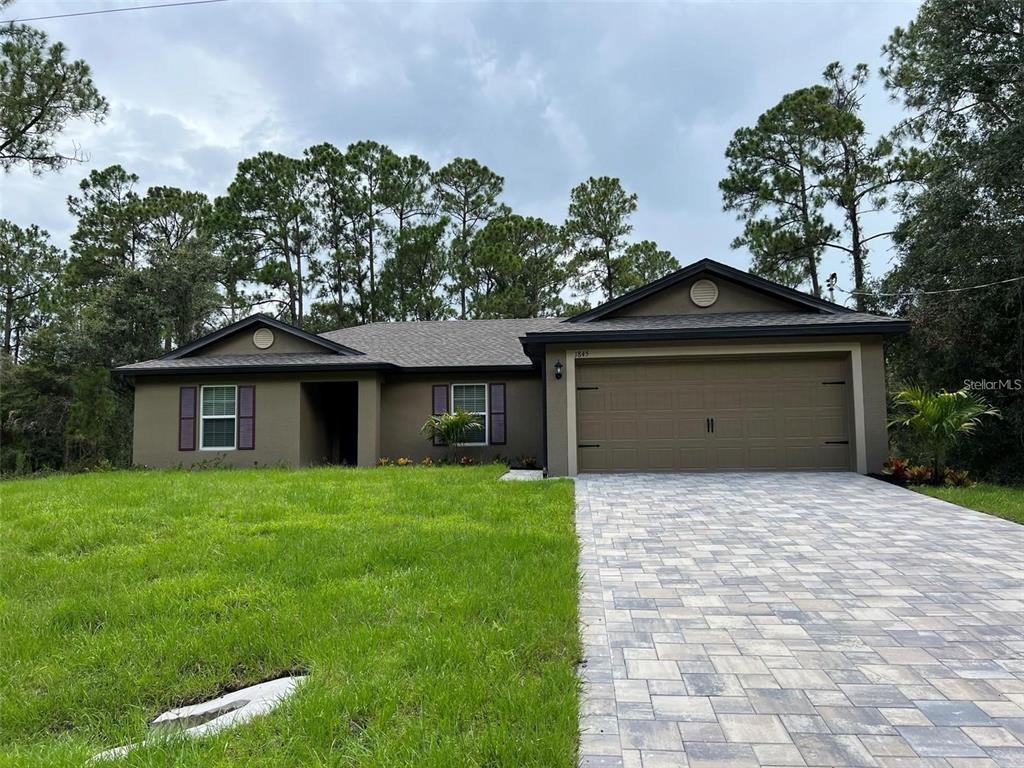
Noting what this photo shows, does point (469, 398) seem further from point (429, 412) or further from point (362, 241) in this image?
point (362, 241)

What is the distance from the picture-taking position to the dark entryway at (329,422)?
12859 mm

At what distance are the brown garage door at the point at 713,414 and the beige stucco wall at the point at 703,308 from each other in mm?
1217

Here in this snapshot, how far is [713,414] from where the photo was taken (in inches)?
400

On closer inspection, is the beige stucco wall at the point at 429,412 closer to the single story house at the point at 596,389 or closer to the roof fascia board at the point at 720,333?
the single story house at the point at 596,389

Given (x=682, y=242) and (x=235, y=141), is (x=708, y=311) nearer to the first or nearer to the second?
(x=682, y=242)

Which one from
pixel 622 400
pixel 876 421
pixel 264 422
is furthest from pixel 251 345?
pixel 876 421

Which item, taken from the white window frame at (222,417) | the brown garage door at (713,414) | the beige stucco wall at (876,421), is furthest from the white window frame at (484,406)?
the beige stucco wall at (876,421)

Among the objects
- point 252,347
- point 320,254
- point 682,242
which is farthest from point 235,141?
point 682,242

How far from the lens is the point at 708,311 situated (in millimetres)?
10891

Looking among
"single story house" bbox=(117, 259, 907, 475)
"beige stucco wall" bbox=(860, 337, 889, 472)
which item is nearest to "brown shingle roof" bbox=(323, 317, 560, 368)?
"single story house" bbox=(117, 259, 907, 475)

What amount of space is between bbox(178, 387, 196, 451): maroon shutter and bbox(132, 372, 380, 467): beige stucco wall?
10 centimetres

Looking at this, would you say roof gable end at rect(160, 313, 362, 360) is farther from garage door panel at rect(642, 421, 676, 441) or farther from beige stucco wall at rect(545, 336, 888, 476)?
garage door panel at rect(642, 421, 676, 441)

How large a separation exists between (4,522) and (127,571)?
2.94 metres

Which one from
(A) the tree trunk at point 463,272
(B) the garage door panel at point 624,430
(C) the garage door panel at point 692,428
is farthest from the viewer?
(A) the tree trunk at point 463,272
